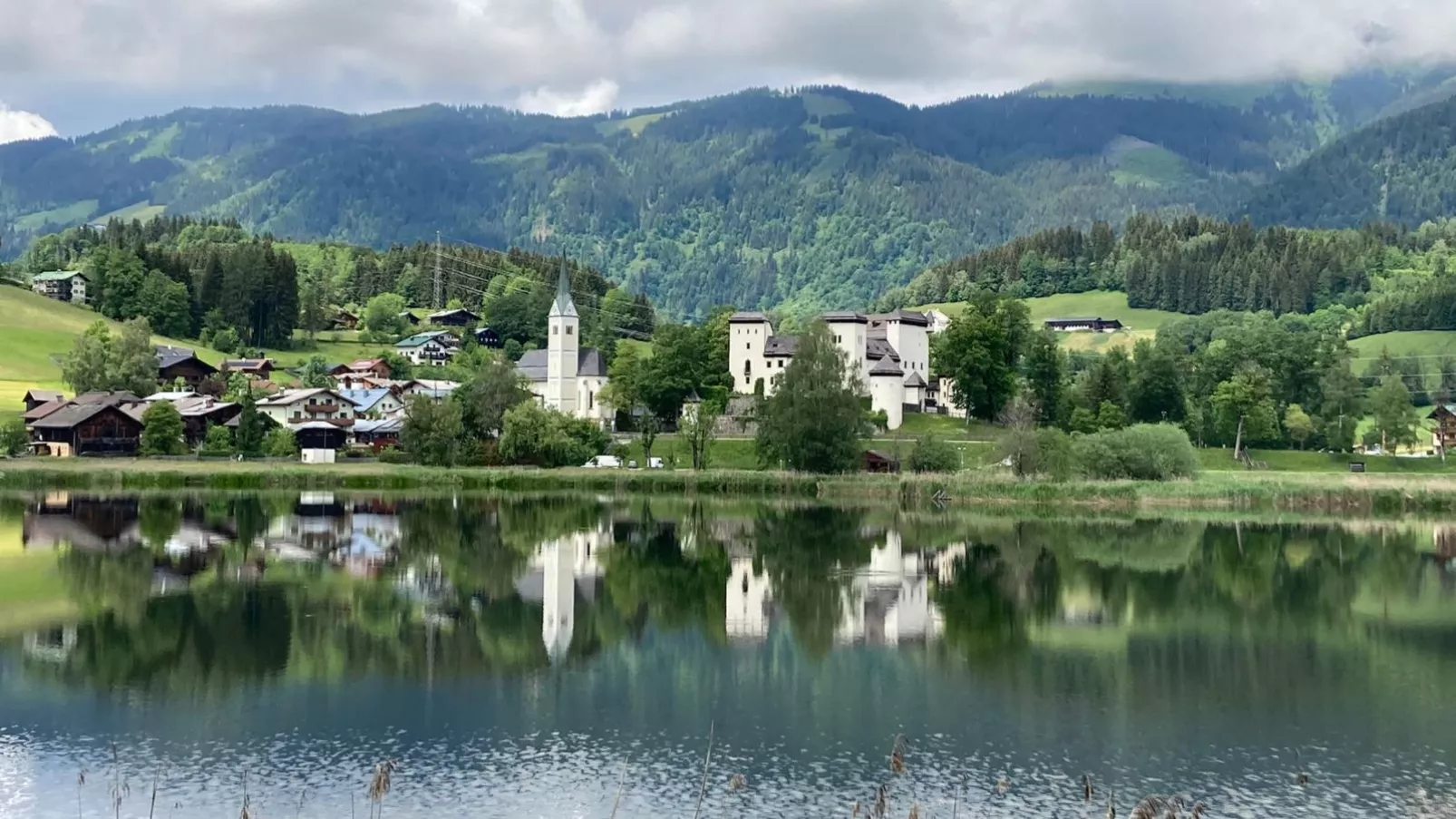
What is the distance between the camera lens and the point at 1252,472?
83938 millimetres

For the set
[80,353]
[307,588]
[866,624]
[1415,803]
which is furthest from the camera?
[80,353]

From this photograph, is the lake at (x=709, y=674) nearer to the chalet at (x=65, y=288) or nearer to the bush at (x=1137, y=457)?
the bush at (x=1137, y=457)

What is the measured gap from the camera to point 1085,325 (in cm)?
15850

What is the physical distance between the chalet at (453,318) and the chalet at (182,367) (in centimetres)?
3553

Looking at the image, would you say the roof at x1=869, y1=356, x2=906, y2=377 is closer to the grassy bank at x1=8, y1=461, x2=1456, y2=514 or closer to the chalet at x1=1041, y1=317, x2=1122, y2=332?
the grassy bank at x1=8, y1=461, x2=1456, y2=514

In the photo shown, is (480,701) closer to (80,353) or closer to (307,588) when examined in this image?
(307,588)

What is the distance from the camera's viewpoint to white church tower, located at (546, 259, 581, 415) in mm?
104062

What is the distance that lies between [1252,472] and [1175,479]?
13695mm

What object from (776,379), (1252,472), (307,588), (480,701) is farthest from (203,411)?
(480,701)

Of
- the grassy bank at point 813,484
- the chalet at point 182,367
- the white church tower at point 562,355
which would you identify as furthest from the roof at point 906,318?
the chalet at point 182,367

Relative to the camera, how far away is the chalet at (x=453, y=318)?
142 meters

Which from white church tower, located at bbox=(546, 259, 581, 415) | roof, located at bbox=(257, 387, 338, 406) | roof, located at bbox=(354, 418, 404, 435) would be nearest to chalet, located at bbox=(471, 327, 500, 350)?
white church tower, located at bbox=(546, 259, 581, 415)

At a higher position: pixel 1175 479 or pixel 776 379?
pixel 776 379

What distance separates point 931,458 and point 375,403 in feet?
147
